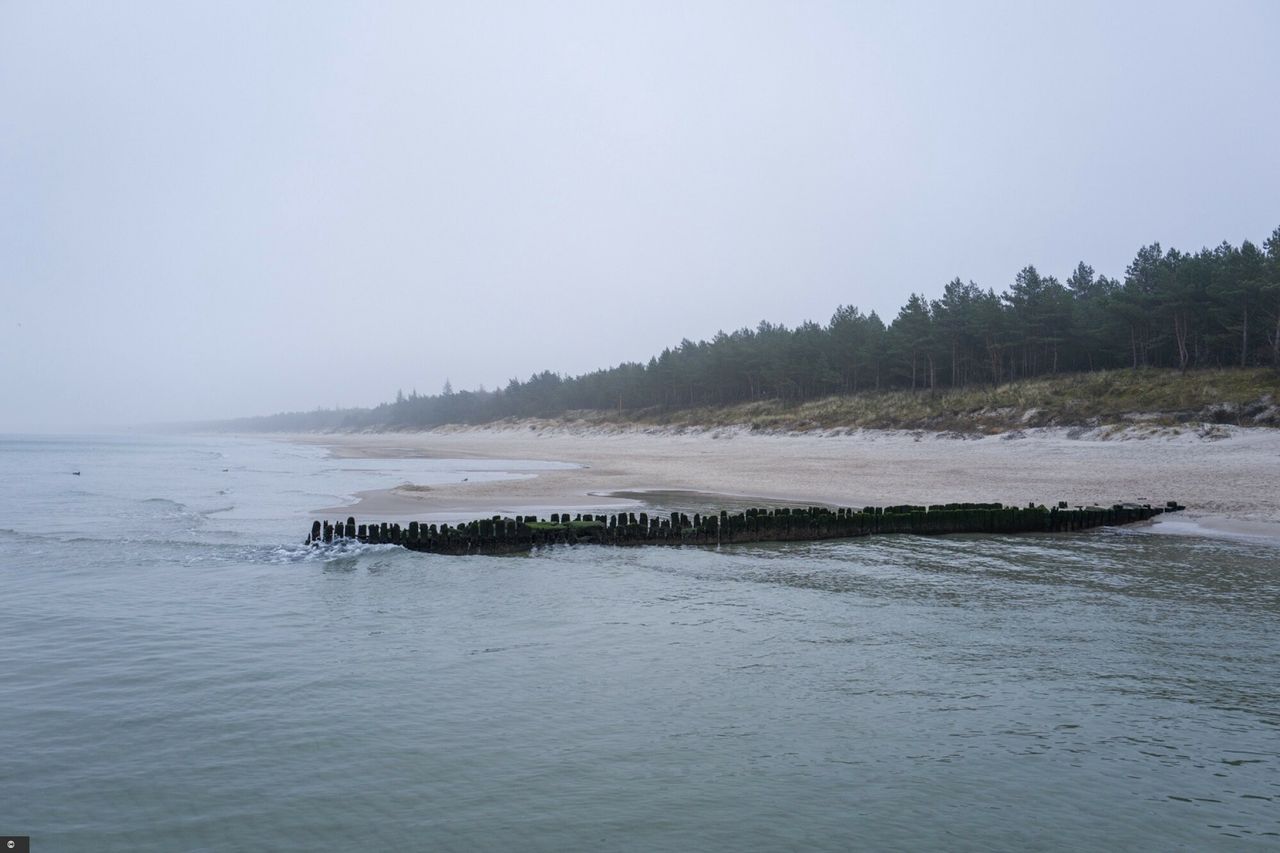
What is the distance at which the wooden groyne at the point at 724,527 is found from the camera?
2331cm

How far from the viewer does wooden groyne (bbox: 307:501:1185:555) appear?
2331 centimetres

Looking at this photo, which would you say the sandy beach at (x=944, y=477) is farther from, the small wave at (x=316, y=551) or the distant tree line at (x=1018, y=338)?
the distant tree line at (x=1018, y=338)

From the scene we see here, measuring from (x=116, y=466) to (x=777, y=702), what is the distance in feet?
251

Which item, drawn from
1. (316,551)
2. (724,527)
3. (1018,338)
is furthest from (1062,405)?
Answer: (316,551)

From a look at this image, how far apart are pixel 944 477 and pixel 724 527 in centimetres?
1985

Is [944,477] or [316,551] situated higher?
[944,477]

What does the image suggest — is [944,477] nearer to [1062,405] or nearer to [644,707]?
[1062,405]

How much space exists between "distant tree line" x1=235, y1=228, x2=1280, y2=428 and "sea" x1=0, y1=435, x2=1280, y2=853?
163 feet

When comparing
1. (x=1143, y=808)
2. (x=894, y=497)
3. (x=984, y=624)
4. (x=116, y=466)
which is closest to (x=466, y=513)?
(x=894, y=497)

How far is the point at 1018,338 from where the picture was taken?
73562 mm

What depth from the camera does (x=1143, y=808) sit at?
758 centimetres

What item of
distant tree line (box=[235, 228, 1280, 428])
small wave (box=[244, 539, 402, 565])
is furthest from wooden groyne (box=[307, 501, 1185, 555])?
distant tree line (box=[235, 228, 1280, 428])

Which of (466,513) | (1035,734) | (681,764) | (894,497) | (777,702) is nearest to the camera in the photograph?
(681,764)

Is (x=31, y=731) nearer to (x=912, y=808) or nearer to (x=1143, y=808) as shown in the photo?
(x=912, y=808)
